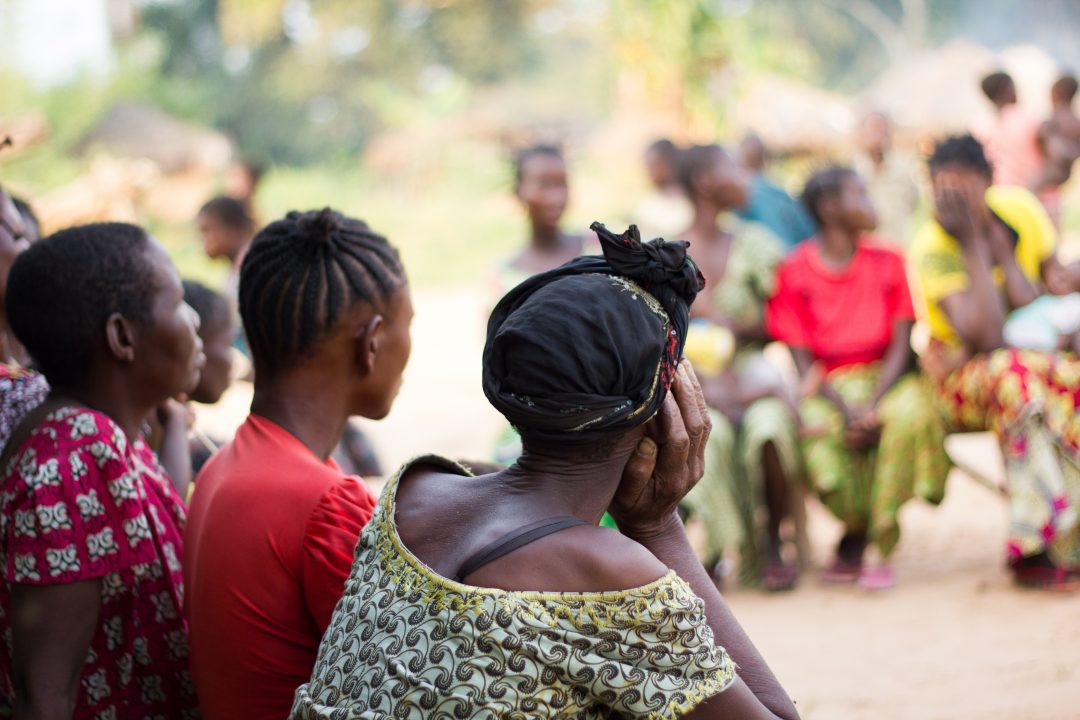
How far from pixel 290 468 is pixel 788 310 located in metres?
4.48

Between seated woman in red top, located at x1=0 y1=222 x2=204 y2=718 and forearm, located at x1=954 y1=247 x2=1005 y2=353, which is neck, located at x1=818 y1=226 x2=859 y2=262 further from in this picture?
seated woman in red top, located at x1=0 y1=222 x2=204 y2=718

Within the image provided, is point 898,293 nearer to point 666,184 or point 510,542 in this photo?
point 666,184

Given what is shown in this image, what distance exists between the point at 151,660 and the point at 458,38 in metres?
33.8

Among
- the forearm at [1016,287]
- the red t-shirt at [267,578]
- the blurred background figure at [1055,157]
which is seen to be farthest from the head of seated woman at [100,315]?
the blurred background figure at [1055,157]

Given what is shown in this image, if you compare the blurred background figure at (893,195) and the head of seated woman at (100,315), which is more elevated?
the blurred background figure at (893,195)

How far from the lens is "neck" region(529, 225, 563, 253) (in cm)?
661

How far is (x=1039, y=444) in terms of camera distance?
553 centimetres

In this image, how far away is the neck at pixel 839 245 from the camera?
6312 millimetres

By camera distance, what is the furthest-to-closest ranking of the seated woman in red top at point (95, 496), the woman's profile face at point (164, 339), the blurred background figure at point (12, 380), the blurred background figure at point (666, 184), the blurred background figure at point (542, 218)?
the blurred background figure at point (666, 184) < the blurred background figure at point (542, 218) < the blurred background figure at point (12, 380) < the woman's profile face at point (164, 339) < the seated woman in red top at point (95, 496)

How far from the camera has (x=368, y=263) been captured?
2469 millimetres

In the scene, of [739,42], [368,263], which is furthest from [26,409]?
[739,42]

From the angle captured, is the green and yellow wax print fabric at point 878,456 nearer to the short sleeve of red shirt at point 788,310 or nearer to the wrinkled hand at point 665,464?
the short sleeve of red shirt at point 788,310

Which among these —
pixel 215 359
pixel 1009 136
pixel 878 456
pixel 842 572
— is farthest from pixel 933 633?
pixel 1009 136

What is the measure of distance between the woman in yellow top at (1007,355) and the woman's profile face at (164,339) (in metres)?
4.21
